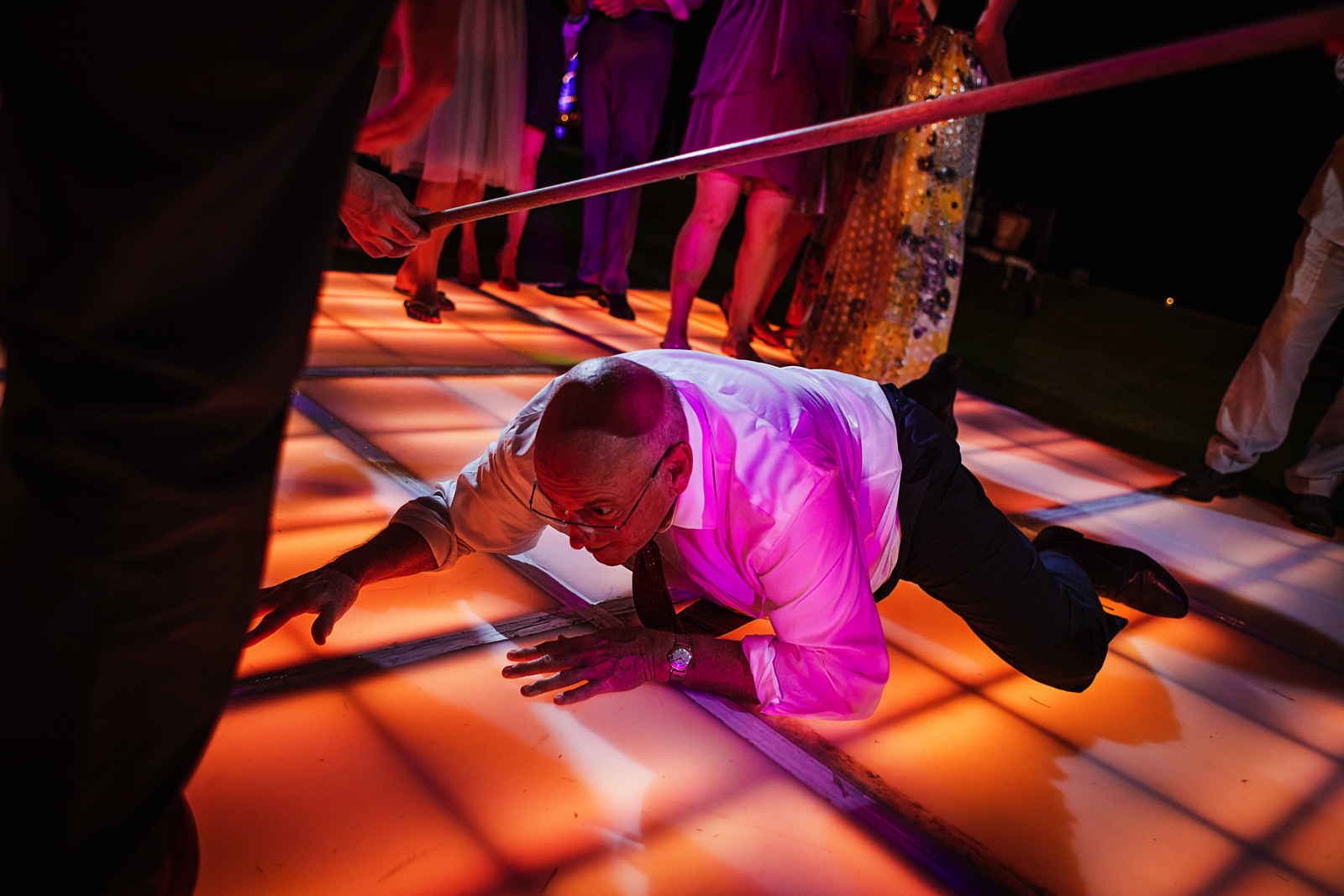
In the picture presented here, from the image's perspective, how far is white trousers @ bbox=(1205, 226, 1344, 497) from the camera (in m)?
2.65

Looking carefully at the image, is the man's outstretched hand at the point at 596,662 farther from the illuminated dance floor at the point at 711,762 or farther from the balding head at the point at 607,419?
the balding head at the point at 607,419

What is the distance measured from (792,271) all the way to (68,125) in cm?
750

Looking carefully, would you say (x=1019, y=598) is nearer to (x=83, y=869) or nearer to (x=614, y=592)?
(x=614, y=592)

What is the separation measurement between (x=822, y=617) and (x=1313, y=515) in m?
2.54

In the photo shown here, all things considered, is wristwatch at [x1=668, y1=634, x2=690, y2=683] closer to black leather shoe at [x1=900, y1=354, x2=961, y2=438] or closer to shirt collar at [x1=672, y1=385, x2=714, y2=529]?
shirt collar at [x1=672, y1=385, x2=714, y2=529]

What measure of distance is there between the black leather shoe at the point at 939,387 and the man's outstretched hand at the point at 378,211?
4.03 ft

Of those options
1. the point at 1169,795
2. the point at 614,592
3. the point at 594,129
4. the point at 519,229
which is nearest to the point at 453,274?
the point at 519,229

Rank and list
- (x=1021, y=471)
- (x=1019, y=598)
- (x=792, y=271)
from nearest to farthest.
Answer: (x=1019, y=598) < (x=1021, y=471) < (x=792, y=271)

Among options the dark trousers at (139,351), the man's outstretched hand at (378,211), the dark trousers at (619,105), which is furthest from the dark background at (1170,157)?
the dark trousers at (139,351)

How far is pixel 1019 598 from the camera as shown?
1463 millimetres

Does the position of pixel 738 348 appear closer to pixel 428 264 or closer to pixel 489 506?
pixel 428 264

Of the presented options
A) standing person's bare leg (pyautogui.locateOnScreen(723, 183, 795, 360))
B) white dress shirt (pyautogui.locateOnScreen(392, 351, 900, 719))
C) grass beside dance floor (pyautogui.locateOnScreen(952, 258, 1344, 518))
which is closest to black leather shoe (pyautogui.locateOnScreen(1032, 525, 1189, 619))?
white dress shirt (pyautogui.locateOnScreen(392, 351, 900, 719))

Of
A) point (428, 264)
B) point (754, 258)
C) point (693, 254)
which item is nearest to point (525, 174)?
point (428, 264)

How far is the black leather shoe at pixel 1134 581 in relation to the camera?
192 centimetres
